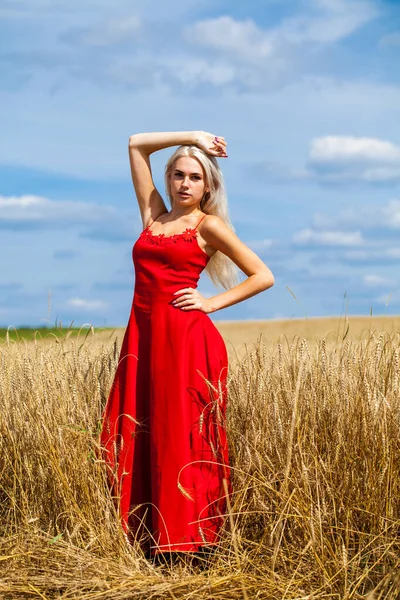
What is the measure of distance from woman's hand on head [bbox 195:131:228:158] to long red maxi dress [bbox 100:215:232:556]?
1.46ft

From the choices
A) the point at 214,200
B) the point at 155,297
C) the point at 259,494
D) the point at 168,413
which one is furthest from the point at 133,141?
the point at 259,494

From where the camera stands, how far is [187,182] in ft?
12.7

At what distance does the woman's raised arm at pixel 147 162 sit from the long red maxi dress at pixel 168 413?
223 mm

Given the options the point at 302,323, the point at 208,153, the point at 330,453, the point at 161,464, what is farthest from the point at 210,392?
the point at 302,323

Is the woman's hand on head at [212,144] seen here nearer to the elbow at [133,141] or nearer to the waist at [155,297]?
the elbow at [133,141]

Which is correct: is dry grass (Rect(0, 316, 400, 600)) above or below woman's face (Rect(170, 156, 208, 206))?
below

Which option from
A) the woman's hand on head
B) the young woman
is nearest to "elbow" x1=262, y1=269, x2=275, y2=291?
the young woman

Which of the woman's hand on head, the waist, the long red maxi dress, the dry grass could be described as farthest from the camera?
the woman's hand on head

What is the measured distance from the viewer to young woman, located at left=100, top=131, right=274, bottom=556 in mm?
3715

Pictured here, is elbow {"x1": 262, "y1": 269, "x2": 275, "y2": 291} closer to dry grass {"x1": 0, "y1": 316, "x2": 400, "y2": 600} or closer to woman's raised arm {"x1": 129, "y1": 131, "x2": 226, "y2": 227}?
dry grass {"x1": 0, "y1": 316, "x2": 400, "y2": 600}

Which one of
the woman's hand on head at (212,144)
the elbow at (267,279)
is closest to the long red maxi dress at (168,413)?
the elbow at (267,279)

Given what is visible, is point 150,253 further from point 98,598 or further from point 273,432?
point 98,598

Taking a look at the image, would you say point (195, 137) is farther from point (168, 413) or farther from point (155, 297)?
point (168, 413)

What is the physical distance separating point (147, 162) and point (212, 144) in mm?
458
